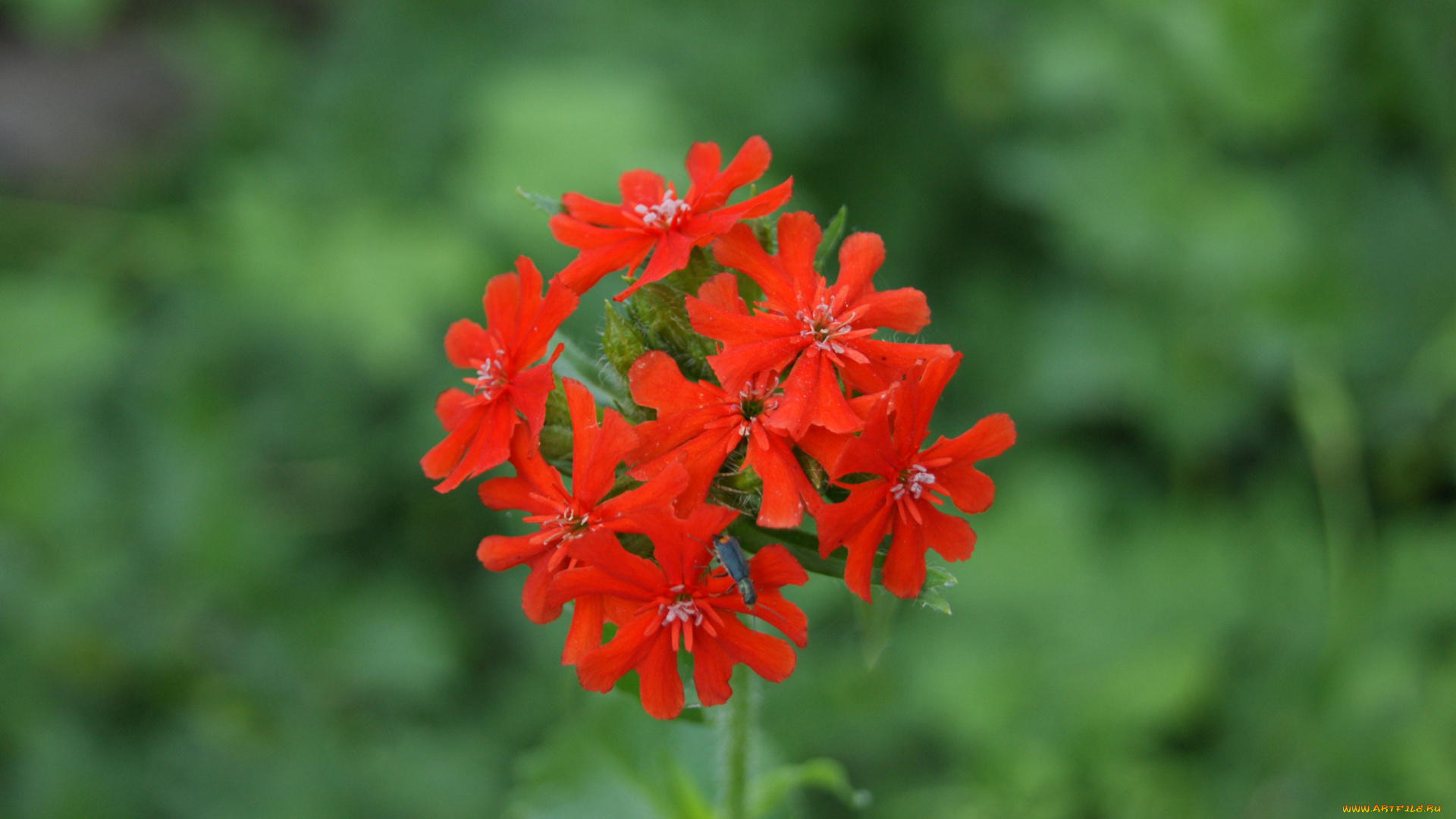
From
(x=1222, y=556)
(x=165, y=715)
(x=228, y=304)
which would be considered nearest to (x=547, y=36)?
(x=228, y=304)

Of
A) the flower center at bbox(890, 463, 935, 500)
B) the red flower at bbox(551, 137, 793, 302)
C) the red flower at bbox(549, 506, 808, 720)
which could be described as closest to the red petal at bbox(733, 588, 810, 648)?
the red flower at bbox(549, 506, 808, 720)

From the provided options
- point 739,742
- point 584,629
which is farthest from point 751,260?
point 739,742

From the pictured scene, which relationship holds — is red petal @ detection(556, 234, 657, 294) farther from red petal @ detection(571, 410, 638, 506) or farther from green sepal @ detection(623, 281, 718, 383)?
red petal @ detection(571, 410, 638, 506)

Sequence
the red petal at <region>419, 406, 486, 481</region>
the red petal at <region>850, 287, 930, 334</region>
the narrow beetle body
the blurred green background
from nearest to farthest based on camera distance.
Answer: the narrow beetle body → the red petal at <region>850, 287, 930, 334</region> → the red petal at <region>419, 406, 486, 481</region> → the blurred green background

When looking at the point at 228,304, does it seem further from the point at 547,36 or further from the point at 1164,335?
the point at 1164,335

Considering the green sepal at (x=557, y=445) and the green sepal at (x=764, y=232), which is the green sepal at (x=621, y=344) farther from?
the green sepal at (x=764, y=232)

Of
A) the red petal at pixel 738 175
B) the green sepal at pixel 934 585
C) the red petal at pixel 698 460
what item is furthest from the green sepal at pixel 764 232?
the green sepal at pixel 934 585

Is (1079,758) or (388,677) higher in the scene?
(1079,758)
